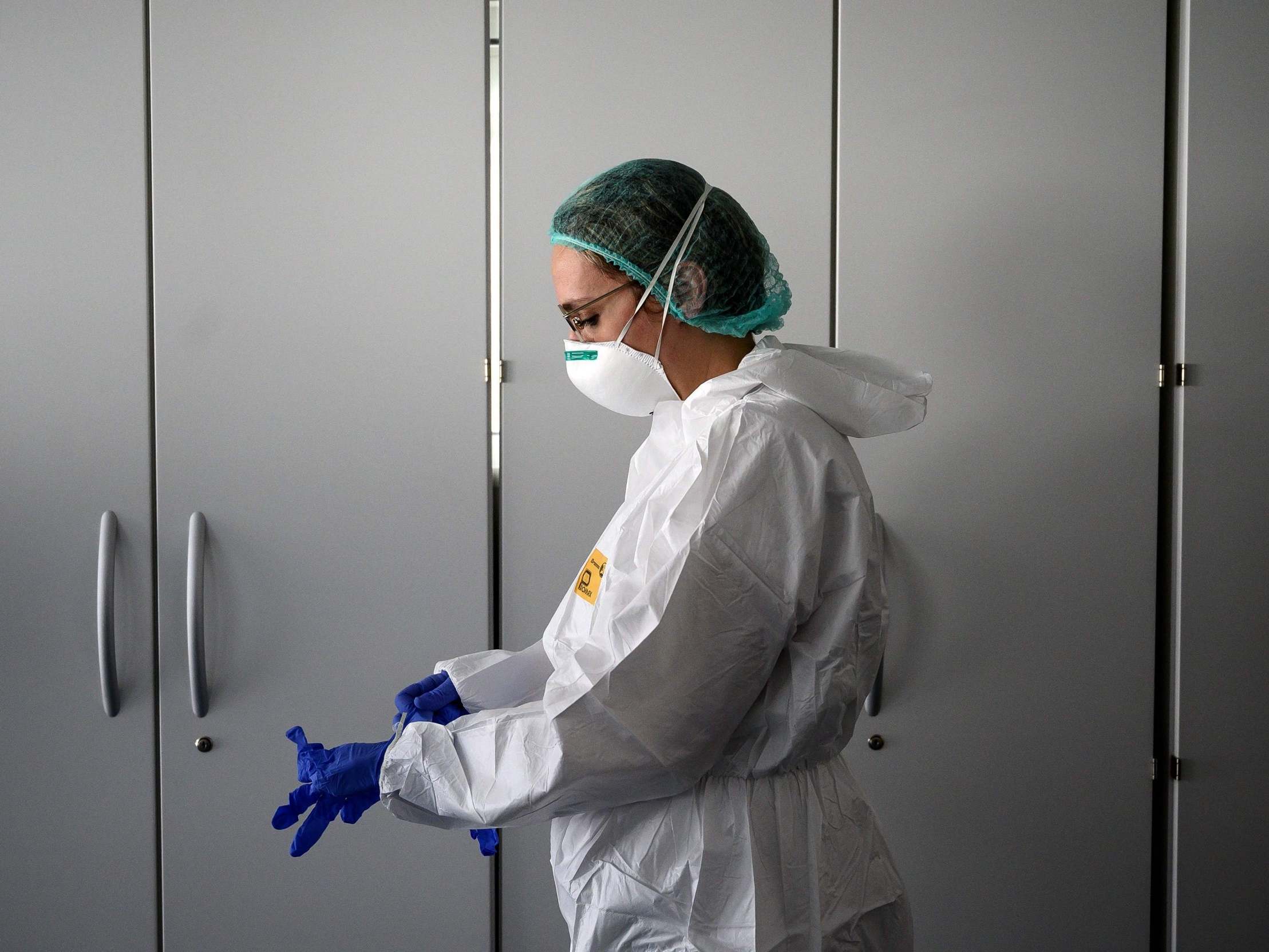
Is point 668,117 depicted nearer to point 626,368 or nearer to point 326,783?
point 626,368

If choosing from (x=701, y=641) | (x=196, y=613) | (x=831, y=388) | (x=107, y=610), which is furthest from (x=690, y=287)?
(x=107, y=610)

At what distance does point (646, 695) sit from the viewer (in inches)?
34.5

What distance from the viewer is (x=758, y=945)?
0.94 metres

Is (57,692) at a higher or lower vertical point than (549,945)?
higher

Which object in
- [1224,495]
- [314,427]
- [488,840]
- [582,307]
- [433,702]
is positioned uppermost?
[582,307]

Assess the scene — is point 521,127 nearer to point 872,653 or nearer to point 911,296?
point 911,296

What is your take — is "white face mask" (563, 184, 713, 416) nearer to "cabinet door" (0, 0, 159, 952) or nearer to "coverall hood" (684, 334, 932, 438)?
"coverall hood" (684, 334, 932, 438)

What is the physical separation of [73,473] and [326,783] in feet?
3.25

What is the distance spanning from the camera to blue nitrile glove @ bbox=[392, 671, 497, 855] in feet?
3.67

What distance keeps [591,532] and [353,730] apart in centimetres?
57

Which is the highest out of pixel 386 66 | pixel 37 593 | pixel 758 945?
pixel 386 66

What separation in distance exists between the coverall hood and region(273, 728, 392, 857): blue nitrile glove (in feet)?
1.75

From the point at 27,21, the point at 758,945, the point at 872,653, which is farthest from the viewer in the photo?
the point at 27,21

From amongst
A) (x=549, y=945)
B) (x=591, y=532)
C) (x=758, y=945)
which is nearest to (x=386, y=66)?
(x=591, y=532)
